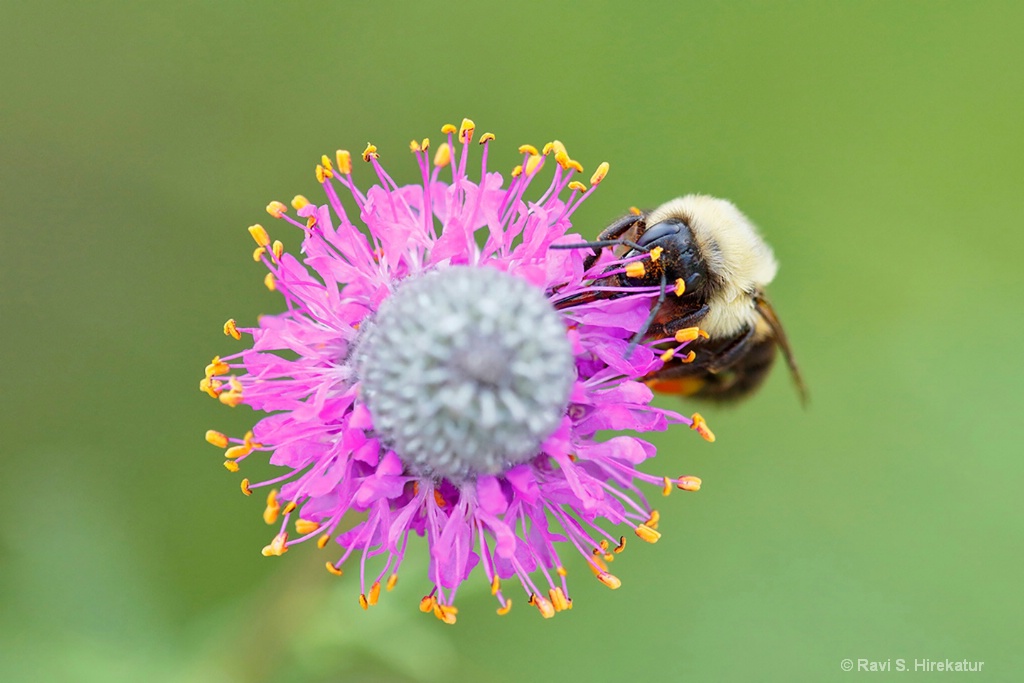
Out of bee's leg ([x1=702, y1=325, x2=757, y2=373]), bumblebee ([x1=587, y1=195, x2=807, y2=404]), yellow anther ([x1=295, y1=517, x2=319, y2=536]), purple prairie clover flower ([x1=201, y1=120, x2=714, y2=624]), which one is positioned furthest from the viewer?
bee's leg ([x1=702, y1=325, x2=757, y2=373])

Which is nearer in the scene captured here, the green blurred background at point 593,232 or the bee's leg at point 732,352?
the bee's leg at point 732,352

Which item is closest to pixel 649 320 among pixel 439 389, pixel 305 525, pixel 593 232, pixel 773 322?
pixel 439 389

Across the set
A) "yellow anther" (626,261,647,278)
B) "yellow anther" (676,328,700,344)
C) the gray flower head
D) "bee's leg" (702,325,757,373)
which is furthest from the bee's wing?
the gray flower head

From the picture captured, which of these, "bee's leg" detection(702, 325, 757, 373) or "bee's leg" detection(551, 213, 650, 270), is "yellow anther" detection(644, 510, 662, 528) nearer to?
"bee's leg" detection(702, 325, 757, 373)

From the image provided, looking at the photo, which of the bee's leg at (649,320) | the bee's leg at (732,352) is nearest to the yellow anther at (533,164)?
the bee's leg at (649,320)

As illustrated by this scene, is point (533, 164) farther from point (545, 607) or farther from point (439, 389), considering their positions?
point (545, 607)

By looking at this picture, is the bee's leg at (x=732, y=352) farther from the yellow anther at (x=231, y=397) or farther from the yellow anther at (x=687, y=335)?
the yellow anther at (x=231, y=397)

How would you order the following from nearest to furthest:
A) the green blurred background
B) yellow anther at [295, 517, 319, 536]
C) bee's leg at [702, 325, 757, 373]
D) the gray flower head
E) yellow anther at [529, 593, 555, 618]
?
1. the gray flower head
2. yellow anther at [295, 517, 319, 536]
3. yellow anther at [529, 593, 555, 618]
4. bee's leg at [702, 325, 757, 373]
5. the green blurred background
